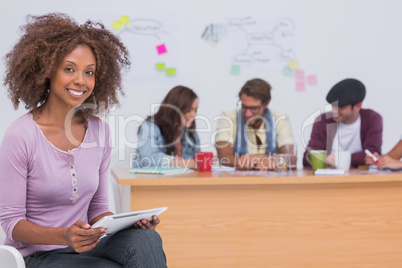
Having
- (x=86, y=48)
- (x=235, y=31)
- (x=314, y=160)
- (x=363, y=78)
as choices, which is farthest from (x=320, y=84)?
(x=86, y=48)

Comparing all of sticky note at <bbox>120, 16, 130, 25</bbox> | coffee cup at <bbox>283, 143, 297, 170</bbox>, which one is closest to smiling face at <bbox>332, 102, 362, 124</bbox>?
coffee cup at <bbox>283, 143, 297, 170</bbox>

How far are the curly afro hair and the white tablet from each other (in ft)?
1.42

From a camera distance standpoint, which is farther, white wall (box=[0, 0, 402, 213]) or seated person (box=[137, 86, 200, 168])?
white wall (box=[0, 0, 402, 213])

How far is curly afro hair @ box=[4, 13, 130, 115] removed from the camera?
1531 mm

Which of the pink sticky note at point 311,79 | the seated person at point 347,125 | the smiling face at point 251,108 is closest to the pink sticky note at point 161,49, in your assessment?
the smiling face at point 251,108

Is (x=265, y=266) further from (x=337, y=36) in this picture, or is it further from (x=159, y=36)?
(x=337, y=36)

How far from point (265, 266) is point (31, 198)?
1118 mm

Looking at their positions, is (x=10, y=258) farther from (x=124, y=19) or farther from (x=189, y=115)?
(x=124, y=19)

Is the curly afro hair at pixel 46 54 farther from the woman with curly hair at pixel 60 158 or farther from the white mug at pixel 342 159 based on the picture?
the white mug at pixel 342 159

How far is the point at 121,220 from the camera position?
4.53 ft

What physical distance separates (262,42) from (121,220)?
294 cm

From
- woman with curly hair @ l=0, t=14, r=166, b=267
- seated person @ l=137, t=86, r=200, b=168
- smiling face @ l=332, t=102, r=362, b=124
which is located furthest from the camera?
smiling face @ l=332, t=102, r=362, b=124

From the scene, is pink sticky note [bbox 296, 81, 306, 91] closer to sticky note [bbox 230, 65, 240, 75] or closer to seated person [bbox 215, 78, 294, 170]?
sticky note [bbox 230, 65, 240, 75]

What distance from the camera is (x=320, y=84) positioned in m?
4.14
